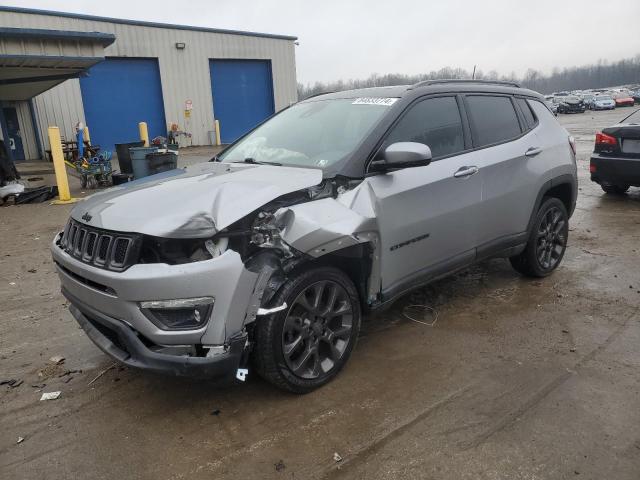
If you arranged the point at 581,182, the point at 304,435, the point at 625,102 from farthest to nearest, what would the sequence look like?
the point at 625,102 < the point at 581,182 < the point at 304,435

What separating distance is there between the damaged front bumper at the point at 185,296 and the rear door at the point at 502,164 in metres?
2.28

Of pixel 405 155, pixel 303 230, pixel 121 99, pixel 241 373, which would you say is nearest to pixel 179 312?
pixel 241 373

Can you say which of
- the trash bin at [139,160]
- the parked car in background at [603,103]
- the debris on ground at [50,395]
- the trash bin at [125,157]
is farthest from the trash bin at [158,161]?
the parked car in background at [603,103]

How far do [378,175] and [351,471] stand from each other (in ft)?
5.91

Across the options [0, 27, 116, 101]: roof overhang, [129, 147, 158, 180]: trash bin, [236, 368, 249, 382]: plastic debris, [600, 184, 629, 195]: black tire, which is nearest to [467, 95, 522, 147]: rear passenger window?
[236, 368, 249, 382]: plastic debris

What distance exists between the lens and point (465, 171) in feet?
12.9

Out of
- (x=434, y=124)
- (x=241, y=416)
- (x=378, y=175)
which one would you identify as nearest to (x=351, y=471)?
(x=241, y=416)

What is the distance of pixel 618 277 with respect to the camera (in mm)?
5074

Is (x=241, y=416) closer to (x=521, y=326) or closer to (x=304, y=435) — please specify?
(x=304, y=435)

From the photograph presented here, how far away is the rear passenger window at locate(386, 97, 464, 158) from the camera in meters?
3.67

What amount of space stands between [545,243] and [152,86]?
21704 millimetres

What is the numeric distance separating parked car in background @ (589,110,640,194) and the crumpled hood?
6.96 m

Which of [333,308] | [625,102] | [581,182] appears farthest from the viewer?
[625,102]

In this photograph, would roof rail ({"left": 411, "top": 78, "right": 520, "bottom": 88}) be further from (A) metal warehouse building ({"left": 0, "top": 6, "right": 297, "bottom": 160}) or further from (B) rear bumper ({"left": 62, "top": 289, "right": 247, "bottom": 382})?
(A) metal warehouse building ({"left": 0, "top": 6, "right": 297, "bottom": 160})
